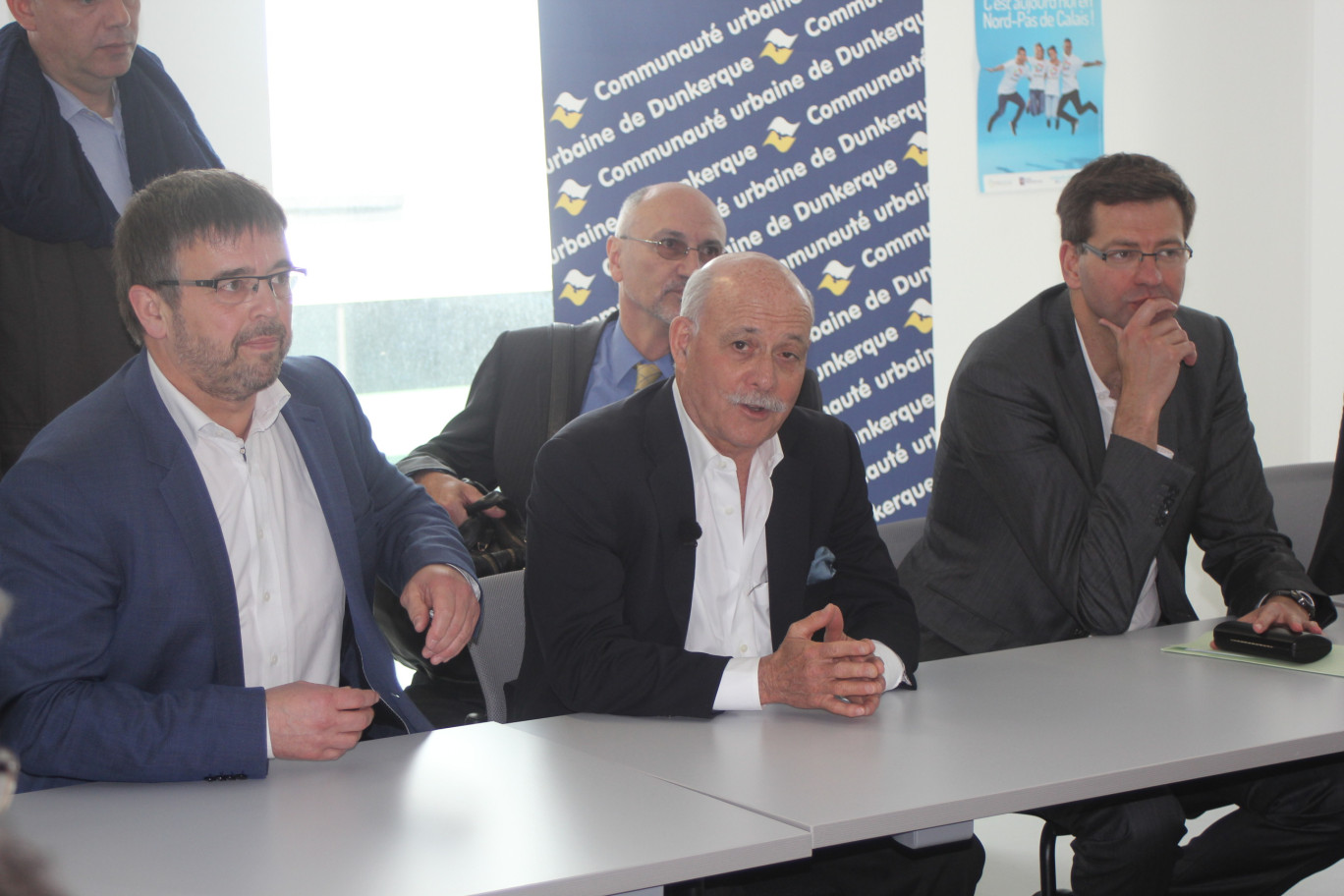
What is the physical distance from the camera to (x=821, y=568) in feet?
8.01

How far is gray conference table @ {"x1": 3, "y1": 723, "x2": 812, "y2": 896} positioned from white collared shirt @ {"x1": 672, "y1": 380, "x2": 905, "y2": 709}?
0.58 meters

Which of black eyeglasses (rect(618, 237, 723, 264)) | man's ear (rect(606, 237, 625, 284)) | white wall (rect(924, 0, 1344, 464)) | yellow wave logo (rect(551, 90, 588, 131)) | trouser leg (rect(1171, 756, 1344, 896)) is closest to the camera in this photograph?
trouser leg (rect(1171, 756, 1344, 896))

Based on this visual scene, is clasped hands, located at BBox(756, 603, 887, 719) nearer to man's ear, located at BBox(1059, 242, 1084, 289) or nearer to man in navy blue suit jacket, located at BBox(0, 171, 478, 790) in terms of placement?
man in navy blue suit jacket, located at BBox(0, 171, 478, 790)

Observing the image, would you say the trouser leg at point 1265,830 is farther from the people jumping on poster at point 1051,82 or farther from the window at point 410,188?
the people jumping on poster at point 1051,82

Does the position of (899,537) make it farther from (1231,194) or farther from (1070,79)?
(1231,194)

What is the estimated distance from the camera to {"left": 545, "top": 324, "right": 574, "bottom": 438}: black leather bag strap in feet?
11.4

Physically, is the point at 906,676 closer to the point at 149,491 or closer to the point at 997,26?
the point at 149,491

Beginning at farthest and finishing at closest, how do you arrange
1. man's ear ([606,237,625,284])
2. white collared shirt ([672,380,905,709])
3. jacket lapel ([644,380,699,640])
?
1. man's ear ([606,237,625,284])
2. white collared shirt ([672,380,905,709])
3. jacket lapel ([644,380,699,640])

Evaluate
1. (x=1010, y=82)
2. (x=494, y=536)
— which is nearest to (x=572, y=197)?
(x=494, y=536)

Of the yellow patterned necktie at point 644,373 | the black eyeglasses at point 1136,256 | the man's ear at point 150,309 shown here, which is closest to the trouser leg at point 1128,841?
the black eyeglasses at point 1136,256

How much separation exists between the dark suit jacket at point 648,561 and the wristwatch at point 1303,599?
0.83 metres

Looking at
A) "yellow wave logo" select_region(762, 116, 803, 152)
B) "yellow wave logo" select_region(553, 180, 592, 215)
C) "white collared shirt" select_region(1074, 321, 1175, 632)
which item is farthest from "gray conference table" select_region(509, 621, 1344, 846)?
"yellow wave logo" select_region(762, 116, 803, 152)

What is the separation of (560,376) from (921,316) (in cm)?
196

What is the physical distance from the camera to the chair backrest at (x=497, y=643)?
2398 mm
